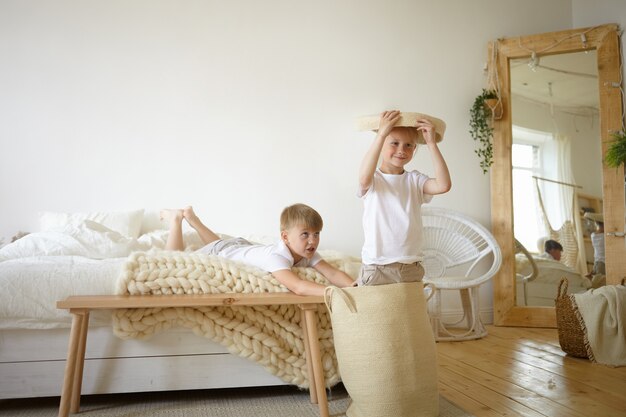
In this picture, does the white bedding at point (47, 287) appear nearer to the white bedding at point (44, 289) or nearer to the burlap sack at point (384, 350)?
the white bedding at point (44, 289)

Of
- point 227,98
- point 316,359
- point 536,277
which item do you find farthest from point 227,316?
point 536,277

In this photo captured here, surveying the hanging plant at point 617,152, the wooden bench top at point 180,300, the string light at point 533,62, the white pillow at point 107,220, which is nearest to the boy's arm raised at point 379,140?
the wooden bench top at point 180,300

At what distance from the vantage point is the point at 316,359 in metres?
1.72

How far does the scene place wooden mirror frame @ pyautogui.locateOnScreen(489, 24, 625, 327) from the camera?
11.4 ft

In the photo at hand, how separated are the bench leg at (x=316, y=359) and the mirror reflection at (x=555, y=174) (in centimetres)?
237

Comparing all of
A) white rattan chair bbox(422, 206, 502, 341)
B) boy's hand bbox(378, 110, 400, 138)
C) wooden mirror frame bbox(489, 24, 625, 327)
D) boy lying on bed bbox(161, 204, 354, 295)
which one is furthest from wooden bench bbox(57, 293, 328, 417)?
wooden mirror frame bbox(489, 24, 625, 327)

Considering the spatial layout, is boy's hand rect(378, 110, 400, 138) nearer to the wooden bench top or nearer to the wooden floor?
the wooden bench top

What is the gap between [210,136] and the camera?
351 cm

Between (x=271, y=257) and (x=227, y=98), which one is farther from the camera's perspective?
(x=227, y=98)

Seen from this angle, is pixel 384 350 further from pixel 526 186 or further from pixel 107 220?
pixel 526 186

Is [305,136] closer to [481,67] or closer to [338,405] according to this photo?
[481,67]

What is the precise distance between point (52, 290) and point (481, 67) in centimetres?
317

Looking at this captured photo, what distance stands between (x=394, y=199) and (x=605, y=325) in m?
1.44

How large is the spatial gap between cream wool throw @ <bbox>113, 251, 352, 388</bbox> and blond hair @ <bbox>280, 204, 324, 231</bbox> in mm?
167
